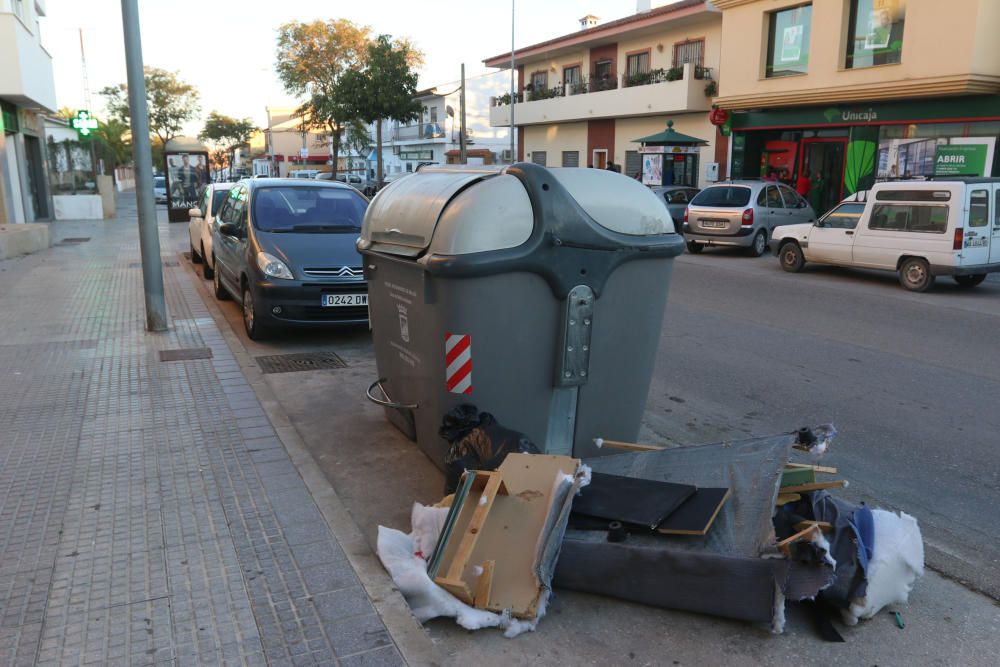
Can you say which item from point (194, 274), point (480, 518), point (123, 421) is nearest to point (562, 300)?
point (480, 518)

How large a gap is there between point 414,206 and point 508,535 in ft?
7.05

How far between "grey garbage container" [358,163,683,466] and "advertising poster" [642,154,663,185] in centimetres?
2108

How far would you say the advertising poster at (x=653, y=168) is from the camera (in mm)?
25000

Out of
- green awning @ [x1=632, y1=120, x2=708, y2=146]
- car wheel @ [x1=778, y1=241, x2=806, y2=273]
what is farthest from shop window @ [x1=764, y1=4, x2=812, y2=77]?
car wheel @ [x1=778, y1=241, x2=806, y2=273]

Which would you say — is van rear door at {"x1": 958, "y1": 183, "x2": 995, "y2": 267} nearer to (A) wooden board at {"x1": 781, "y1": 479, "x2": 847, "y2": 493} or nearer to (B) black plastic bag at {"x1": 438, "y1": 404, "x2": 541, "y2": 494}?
(A) wooden board at {"x1": 781, "y1": 479, "x2": 847, "y2": 493}

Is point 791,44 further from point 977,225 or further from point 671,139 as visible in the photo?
point 977,225

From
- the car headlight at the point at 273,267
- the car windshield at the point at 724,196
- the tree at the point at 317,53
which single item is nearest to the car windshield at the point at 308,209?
the car headlight at the point at 273,267

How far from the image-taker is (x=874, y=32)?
776 inches

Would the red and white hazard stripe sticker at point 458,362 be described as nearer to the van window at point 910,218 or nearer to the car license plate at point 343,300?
the car license plate at point 343,300

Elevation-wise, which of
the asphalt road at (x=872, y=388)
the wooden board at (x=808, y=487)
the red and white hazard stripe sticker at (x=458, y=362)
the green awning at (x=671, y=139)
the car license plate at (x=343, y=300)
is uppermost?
the green awning at (x=671, y=139)

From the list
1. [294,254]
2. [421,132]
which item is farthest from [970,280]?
[421,132]

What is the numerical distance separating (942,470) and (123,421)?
18.3ft

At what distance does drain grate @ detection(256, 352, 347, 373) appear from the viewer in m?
7.49

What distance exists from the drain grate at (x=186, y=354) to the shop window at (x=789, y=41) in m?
18.7
